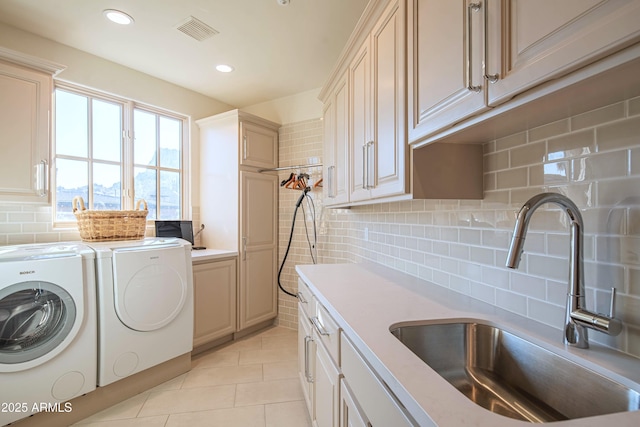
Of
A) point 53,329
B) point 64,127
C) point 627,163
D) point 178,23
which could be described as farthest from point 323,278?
point 64,127

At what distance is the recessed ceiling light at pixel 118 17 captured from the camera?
2.04 meters

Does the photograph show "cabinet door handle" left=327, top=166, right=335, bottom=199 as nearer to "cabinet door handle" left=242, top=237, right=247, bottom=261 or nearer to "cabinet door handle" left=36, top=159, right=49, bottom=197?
"cabinet door handle" left=242, top=237, right=247, bottom=261

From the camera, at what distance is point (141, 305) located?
2100 mm

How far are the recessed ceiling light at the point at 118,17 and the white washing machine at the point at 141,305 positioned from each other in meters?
1.61

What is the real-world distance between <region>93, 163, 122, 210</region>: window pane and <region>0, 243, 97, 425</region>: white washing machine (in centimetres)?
100

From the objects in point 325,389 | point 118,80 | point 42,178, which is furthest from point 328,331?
point 118,80

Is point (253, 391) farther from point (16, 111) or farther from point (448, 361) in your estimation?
point (16, 111)

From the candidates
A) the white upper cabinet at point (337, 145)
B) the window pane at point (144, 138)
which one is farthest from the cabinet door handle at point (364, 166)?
the window pane at point (144, 138)

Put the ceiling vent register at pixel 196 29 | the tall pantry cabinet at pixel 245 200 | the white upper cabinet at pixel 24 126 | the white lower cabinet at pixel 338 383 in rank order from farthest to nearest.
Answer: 1. the tall pantry cabinet at pixel 245 200
2. the ceiling vent register at pixel 196 29
3. the white upper cabinet at pixel 24 126
4. the white lower cabinet at pixel 338 383

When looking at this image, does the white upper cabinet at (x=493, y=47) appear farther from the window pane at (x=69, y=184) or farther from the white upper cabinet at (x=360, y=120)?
the window pane at (x=69, y=184)

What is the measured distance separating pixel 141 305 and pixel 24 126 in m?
1.40

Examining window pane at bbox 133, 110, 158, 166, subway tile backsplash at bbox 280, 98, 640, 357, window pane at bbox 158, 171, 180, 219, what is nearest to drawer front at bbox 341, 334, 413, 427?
subway tile backsplash at bbox 280, 98, 640, 357

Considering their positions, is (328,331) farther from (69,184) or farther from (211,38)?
(69,184)

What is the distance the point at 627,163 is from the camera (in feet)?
2.46
